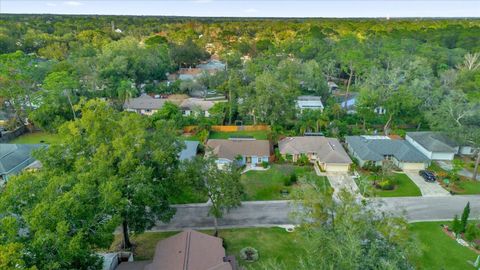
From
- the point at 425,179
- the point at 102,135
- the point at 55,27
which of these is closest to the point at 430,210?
the point at 425,179

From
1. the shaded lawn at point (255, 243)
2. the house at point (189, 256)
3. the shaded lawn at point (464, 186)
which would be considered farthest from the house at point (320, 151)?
the house at point (189, 256)

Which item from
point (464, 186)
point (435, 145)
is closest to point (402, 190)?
point (464, 186)

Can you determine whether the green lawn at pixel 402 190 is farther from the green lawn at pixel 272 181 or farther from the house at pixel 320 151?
the green lawn at pixel 272 181

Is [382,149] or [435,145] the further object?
[435,145]

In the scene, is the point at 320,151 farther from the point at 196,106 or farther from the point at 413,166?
the point at 196,106

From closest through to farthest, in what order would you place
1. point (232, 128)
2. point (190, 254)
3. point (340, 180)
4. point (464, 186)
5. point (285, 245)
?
point (190, 254), point (285, 245), point (464, 186), point (340, 180), point (232, 128)
